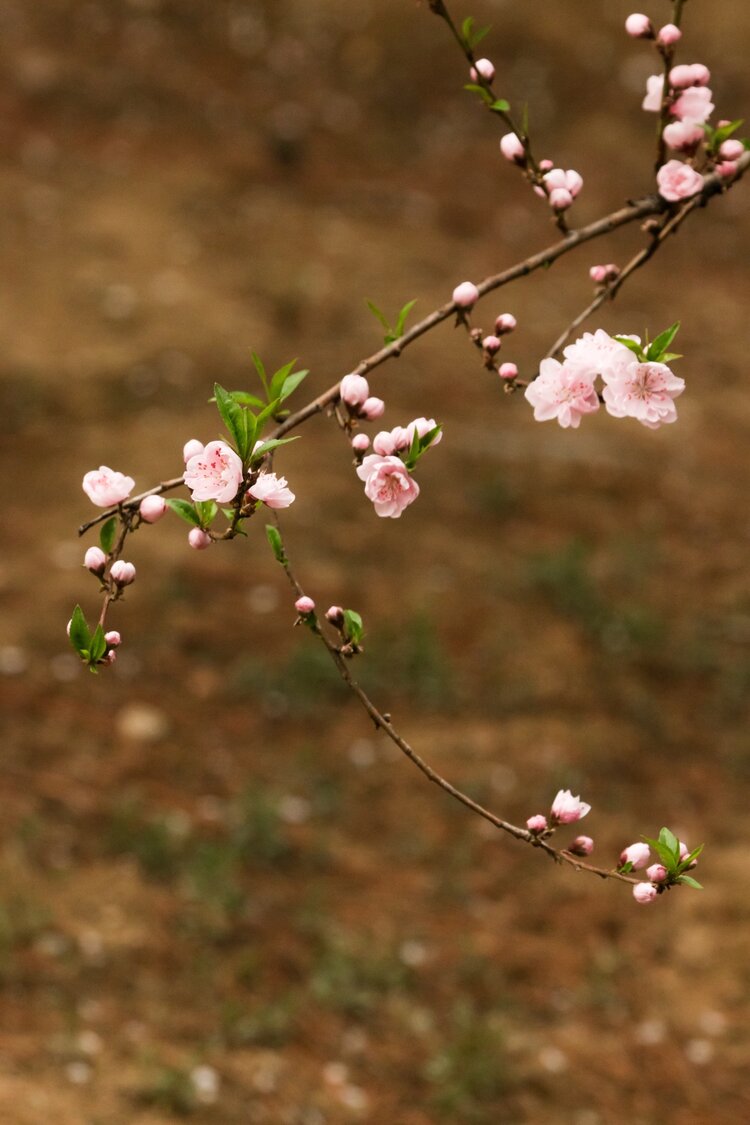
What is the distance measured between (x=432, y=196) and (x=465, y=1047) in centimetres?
790

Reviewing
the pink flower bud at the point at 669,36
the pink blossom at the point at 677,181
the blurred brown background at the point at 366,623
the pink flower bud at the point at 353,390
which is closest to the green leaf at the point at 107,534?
the pink flower bud at the point at 353,390

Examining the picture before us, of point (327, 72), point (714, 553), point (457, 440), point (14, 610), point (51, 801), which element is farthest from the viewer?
point (327, 72)

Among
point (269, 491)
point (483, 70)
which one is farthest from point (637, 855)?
point (483, 70)

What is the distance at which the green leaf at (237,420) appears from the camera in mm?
1637

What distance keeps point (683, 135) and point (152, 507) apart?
95 centimetres

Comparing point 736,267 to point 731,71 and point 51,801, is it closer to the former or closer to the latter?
point 731,71

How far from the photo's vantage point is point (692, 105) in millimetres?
1948

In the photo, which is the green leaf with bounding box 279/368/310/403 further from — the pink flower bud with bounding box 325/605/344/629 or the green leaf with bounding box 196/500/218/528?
the pink flower bud with bounding box 325/605/344/629

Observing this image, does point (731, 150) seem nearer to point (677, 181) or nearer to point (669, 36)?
point (677, 181)

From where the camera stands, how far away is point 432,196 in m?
10.6

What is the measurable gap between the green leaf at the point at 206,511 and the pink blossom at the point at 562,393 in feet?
1.57

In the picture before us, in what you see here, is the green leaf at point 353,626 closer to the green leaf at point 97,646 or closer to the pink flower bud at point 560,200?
the green leaf at point 97,646

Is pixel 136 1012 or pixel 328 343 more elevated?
pixel 328 343

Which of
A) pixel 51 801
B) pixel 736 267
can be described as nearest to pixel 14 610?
pixel 51 801
